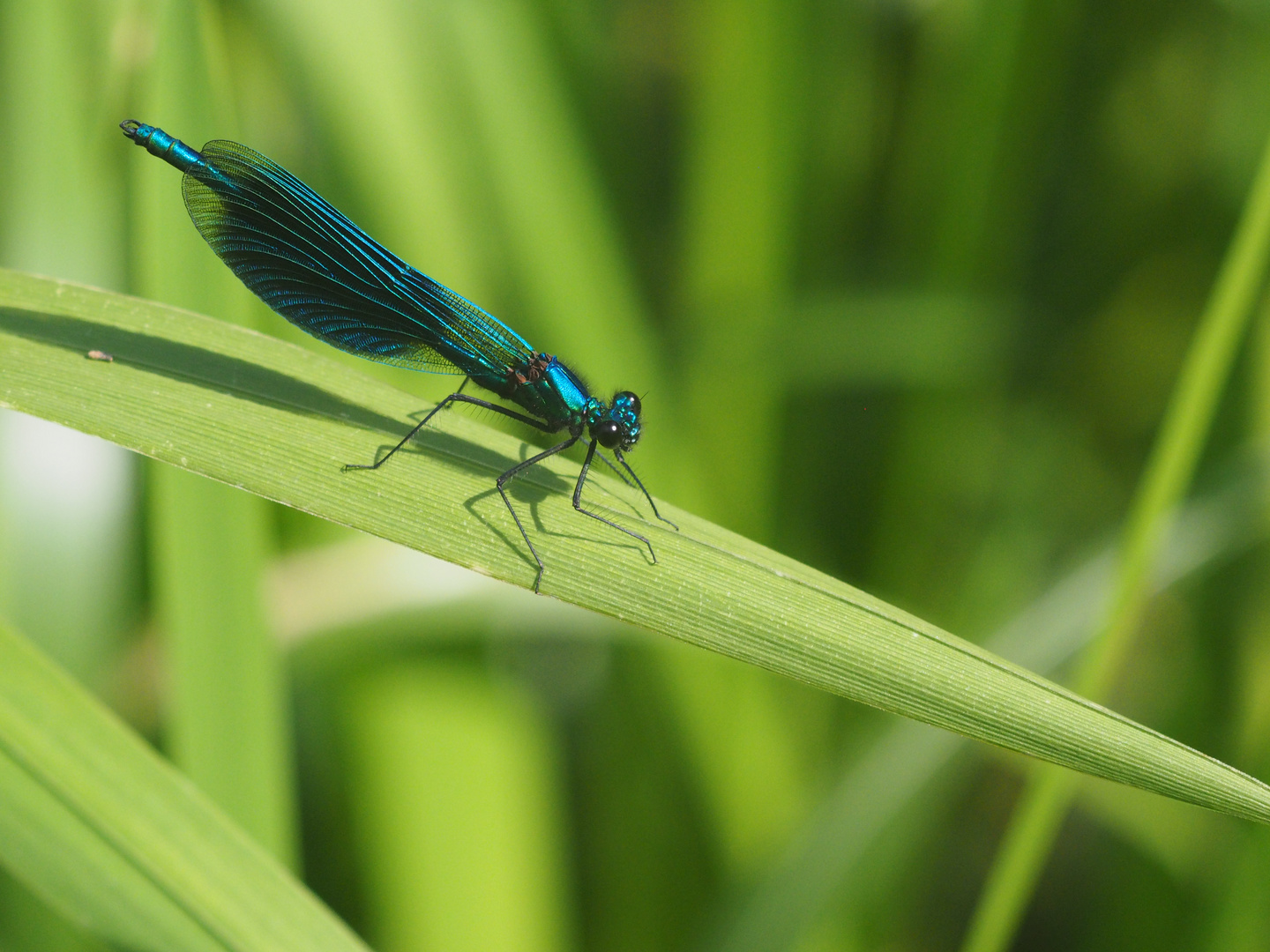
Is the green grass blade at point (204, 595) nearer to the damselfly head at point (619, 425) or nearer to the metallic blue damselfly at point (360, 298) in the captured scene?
the metallic blue damselfly at point (360, 298)

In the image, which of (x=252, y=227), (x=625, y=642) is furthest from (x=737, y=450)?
(x=252, y=227)

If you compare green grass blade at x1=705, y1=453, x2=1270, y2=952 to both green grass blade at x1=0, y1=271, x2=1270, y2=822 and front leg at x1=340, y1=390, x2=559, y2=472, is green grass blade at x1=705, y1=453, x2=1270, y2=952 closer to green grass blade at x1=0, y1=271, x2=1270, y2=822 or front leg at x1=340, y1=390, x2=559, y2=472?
green grass blade at x1=0, y1=271, x2=1270, y2=822

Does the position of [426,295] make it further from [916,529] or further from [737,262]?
[916,529]

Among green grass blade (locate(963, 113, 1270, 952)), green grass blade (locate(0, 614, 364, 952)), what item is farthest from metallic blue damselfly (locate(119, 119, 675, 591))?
green grass blade (locate(963, 113, 1270, 952))

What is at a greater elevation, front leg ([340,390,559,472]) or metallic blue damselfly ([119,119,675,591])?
metallic blue damselfly ([119,119,675,591])

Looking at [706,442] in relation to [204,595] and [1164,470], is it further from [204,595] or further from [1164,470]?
[204,595]

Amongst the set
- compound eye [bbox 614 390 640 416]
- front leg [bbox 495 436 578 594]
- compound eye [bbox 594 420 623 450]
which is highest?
compound eye [bbox 614 390 640 416]

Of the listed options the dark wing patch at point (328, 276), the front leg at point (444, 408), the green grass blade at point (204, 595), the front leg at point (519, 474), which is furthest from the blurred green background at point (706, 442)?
the front leg at point (519, 474)
